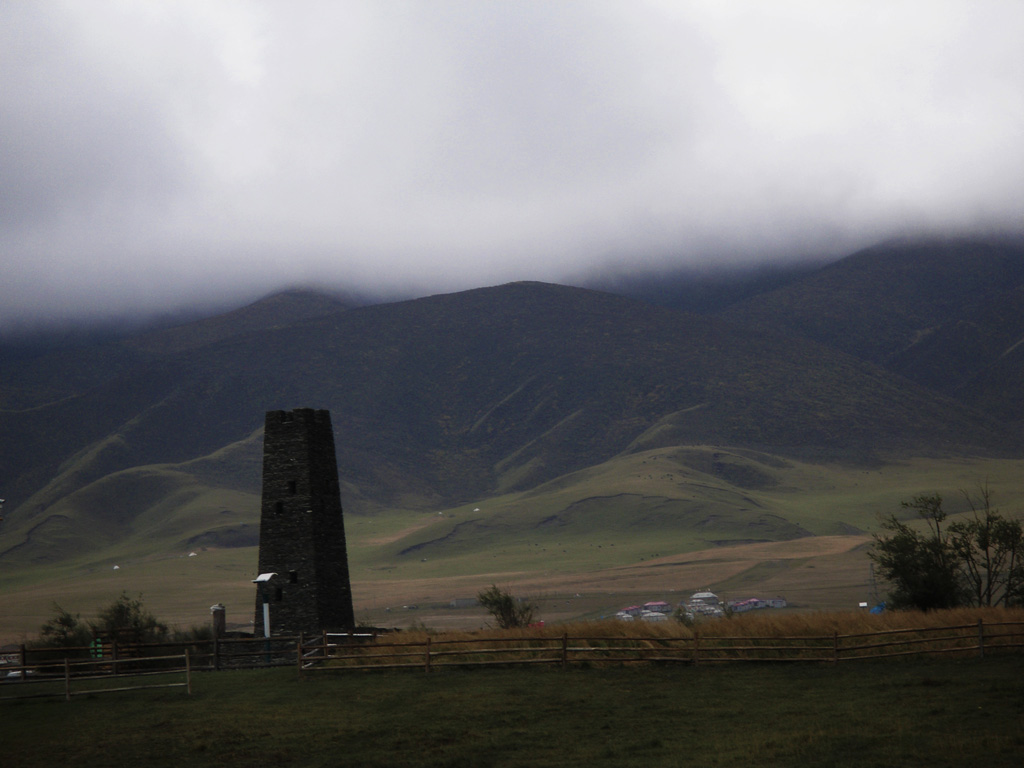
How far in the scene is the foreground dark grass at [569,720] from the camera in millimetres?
22844

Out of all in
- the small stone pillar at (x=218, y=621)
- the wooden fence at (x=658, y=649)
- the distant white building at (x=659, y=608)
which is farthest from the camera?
the distant white building at (x=659, y=608)

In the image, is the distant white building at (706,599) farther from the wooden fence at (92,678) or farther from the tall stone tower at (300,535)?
the wooden fence at (92,678)

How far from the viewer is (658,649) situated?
34719 mm

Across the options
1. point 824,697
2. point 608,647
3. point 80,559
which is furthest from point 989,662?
point 80,559

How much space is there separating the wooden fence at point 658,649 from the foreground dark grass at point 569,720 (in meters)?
0.70

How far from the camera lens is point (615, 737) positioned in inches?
969

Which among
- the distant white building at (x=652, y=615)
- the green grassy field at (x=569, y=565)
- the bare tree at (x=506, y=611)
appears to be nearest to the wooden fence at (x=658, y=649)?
the bare tree at (x=506, y=611)

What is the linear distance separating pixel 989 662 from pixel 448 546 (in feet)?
532

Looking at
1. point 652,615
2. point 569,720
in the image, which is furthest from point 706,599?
point 569,720

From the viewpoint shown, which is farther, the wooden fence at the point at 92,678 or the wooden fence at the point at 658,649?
the wooden fence at the point at 92,678

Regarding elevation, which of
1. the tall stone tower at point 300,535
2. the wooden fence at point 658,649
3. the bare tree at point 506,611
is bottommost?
the wooden fence at point 658,649

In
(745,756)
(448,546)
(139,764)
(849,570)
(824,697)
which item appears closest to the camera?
(745,756)

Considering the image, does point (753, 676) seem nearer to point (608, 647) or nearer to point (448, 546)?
point (608, 647)

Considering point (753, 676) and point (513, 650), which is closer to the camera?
point (753, 676)
